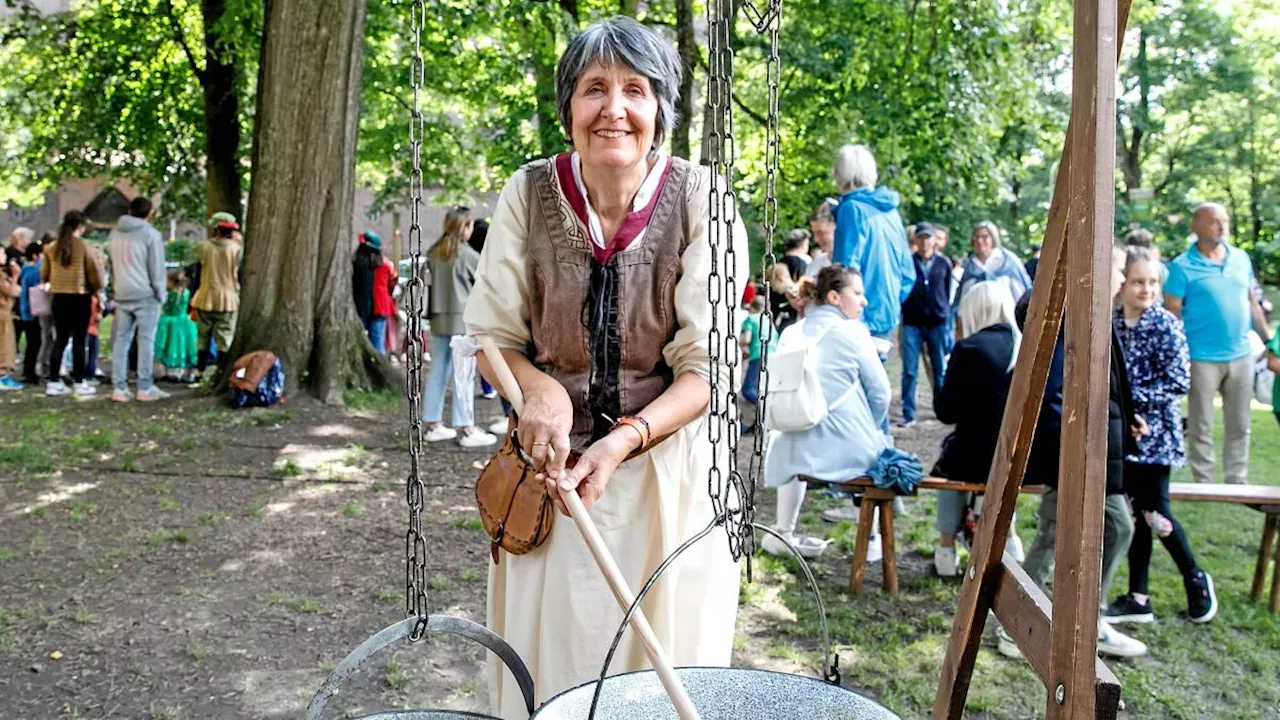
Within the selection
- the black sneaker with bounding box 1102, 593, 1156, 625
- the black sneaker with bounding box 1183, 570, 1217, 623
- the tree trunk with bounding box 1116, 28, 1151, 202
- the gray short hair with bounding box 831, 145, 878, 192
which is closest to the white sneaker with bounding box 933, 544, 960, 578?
the black sneaker with bounding box 1102, 593, 1156, 625

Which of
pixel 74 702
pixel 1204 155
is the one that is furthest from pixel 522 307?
pixel 1204 155

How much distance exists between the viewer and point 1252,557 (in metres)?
5.85

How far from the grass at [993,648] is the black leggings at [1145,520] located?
0.23 metres

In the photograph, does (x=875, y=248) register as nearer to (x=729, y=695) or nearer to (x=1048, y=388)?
(x=1048, y=388)

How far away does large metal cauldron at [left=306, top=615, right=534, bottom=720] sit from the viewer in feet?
5.90

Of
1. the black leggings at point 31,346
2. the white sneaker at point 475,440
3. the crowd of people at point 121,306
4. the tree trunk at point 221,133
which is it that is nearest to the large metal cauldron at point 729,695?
the white sneaker at point 475,440

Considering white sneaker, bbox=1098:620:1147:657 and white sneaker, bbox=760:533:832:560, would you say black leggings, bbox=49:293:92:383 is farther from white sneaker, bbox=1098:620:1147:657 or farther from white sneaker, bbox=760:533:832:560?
white sneaker, bbox=1098:620:1147:657

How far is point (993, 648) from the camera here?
14.6 ft

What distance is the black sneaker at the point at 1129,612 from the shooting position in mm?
4664

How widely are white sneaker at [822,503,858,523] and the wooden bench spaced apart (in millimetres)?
1229

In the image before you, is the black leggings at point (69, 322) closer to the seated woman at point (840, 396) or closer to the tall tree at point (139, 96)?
the tall tree at point (139, 96)

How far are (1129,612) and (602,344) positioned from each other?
3.43m

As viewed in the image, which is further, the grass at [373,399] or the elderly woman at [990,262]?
the grass at [373,399]

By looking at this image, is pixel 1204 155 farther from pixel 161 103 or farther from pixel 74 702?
pixel 74 702
